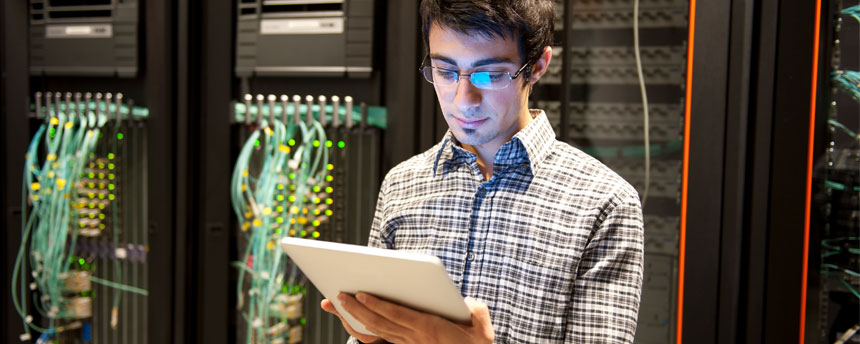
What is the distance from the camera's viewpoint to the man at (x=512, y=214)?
40.3 inches

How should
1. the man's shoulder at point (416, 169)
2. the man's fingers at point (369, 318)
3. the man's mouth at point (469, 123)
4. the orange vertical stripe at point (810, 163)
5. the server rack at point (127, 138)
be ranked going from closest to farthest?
the man's fingers at point (369, 318), the man's mouth at point (469, 123), the man's shoulder at point (416, 169), the orange vertical stripe at point (810, 163), the server rack at point (127, 138)

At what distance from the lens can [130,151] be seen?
241cm

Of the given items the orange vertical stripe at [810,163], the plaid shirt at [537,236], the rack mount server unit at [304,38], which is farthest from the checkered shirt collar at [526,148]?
the rack mount server unit at [304,38]

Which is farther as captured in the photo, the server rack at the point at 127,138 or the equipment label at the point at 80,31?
the equipment label at the point at 80,31

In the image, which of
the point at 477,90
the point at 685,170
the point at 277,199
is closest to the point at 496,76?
the point at 477,90

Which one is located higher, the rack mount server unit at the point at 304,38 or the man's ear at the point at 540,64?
the rack mount server unit at the point at 304,38

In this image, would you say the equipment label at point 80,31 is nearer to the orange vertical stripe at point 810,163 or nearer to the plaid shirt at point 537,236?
the plaid shirt at point 537,236

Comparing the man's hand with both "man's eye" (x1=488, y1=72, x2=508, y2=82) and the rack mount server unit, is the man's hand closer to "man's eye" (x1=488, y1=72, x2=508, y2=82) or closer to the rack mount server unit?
"man's eye" (x1=488, y1=72, x2=508, y2=82)

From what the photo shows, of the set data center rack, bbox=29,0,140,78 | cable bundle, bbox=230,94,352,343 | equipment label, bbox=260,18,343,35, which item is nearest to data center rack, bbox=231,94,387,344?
cable bundle, bbox=230,94,352,343

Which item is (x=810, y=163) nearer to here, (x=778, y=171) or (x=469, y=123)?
(x=778, y=171)

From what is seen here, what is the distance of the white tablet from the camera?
34.8 inches

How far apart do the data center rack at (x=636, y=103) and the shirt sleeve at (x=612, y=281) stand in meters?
0.75

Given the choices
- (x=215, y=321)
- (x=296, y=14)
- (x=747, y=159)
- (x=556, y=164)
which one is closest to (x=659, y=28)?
(x=747, y=159)

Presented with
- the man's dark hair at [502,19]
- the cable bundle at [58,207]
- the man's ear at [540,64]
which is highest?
the man's dark hair at [502,19]
